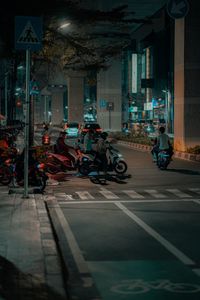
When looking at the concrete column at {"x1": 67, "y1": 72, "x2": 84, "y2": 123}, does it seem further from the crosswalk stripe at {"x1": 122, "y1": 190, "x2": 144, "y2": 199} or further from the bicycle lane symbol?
Answer: the bicycle lane symbol

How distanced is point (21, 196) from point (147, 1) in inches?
1137

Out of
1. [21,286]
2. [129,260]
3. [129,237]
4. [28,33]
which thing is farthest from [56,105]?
[21,286]

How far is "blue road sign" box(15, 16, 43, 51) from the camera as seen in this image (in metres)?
12.3

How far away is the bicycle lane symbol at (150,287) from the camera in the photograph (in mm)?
6812

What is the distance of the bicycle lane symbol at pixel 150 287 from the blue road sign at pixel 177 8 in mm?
16688

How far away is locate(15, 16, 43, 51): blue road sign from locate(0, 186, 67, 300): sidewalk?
3306mm

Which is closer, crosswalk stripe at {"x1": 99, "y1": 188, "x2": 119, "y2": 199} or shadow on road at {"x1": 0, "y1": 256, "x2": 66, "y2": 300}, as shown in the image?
shadow on road at {"x1": 0, "y1": 256, "x2": 66, "y2": 300}

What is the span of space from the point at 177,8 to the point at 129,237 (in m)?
14.4

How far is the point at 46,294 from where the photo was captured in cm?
623

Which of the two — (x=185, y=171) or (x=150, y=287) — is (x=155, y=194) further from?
(x=150, y=287)

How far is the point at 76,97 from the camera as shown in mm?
87250

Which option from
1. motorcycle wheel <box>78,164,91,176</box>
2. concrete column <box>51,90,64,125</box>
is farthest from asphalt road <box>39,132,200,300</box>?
concrete column <box>51,90,64,125</box>

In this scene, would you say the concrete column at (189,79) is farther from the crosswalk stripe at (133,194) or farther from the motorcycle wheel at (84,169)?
the crosswalk stripe at (133,194)

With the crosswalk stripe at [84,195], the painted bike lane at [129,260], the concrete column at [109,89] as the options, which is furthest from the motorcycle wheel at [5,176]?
the concrete column at [109,89]
